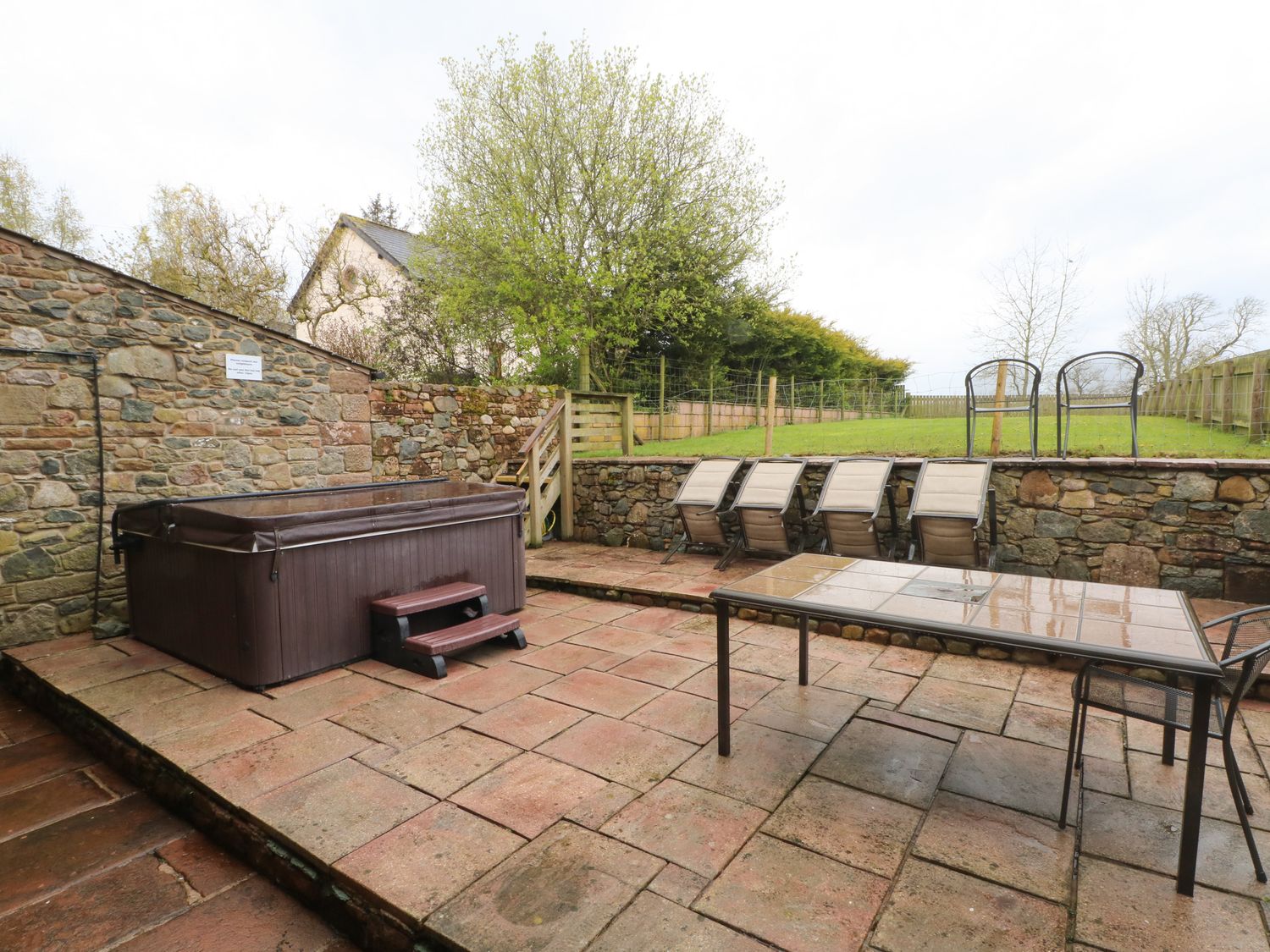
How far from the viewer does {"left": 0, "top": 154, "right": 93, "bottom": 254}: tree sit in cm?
1327

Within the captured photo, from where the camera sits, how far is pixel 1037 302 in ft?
28.9

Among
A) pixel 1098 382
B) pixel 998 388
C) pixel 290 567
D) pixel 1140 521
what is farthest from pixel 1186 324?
pixel 290 567

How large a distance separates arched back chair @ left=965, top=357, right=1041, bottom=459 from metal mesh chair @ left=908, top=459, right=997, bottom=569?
68cm

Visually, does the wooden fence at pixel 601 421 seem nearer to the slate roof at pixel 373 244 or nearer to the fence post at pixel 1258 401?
the fence post at pixel 1258 401

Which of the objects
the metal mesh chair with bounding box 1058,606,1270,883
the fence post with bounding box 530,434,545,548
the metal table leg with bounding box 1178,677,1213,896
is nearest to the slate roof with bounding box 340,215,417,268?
the fence post with bounding box 530,434,545,548

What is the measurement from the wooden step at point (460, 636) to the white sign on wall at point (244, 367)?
2.75 metres

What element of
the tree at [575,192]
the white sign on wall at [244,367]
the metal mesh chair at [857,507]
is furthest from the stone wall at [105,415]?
the tree at [575,192]

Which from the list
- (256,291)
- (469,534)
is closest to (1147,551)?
(469,534)

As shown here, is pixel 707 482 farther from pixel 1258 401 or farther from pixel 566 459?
pixel 1258 401

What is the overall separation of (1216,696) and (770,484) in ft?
10.8

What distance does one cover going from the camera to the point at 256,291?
1218cm

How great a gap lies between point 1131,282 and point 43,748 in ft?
46.8

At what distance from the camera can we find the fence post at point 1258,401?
4.86 m

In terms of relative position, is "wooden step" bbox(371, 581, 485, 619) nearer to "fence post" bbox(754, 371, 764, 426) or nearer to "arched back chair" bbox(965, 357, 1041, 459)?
"arched back chair" bbox(965, 357, 1041, 459)
